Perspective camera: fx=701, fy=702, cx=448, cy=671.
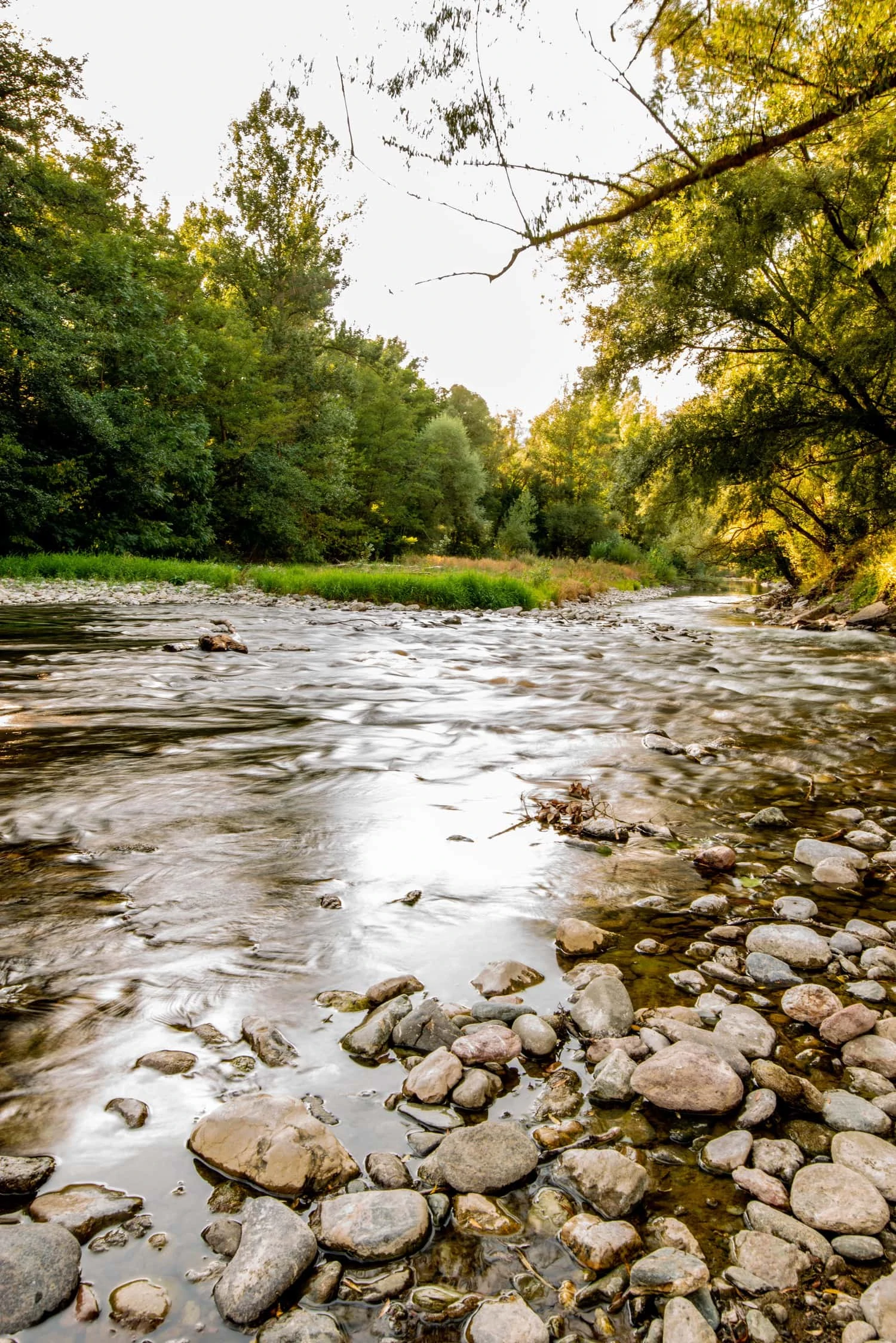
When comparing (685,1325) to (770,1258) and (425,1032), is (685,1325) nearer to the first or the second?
(770,1258)

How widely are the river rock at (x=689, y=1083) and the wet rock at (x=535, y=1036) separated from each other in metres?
0.24

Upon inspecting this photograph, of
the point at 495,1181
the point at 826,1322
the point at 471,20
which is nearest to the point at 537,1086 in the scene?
the point at 495,1181

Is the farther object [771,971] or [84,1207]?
[771,971]

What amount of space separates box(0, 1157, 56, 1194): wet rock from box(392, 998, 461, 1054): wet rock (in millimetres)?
818

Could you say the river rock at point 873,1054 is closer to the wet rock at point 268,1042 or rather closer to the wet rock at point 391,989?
the wet rock at point 391,989

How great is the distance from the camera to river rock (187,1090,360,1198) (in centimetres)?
142

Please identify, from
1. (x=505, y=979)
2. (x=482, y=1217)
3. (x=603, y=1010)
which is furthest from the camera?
(x=505, y=979)

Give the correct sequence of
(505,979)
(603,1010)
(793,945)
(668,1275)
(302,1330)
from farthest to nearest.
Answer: (793,945)
(505,979)
(603,1010)
(668,1275)
(302,1330)

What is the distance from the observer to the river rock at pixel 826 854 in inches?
122

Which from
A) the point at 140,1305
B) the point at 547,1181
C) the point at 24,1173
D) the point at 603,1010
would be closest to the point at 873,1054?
the point at 603,1010

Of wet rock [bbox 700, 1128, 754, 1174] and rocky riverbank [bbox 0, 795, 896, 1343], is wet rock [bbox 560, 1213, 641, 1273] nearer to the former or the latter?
rocky riverbank [bbox 0, 795, 896, 1343]

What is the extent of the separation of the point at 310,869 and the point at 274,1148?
1555mm

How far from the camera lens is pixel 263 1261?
122cm

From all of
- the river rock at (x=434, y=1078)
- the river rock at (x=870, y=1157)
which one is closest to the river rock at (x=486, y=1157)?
the river rock at (x=434, y=1078)
